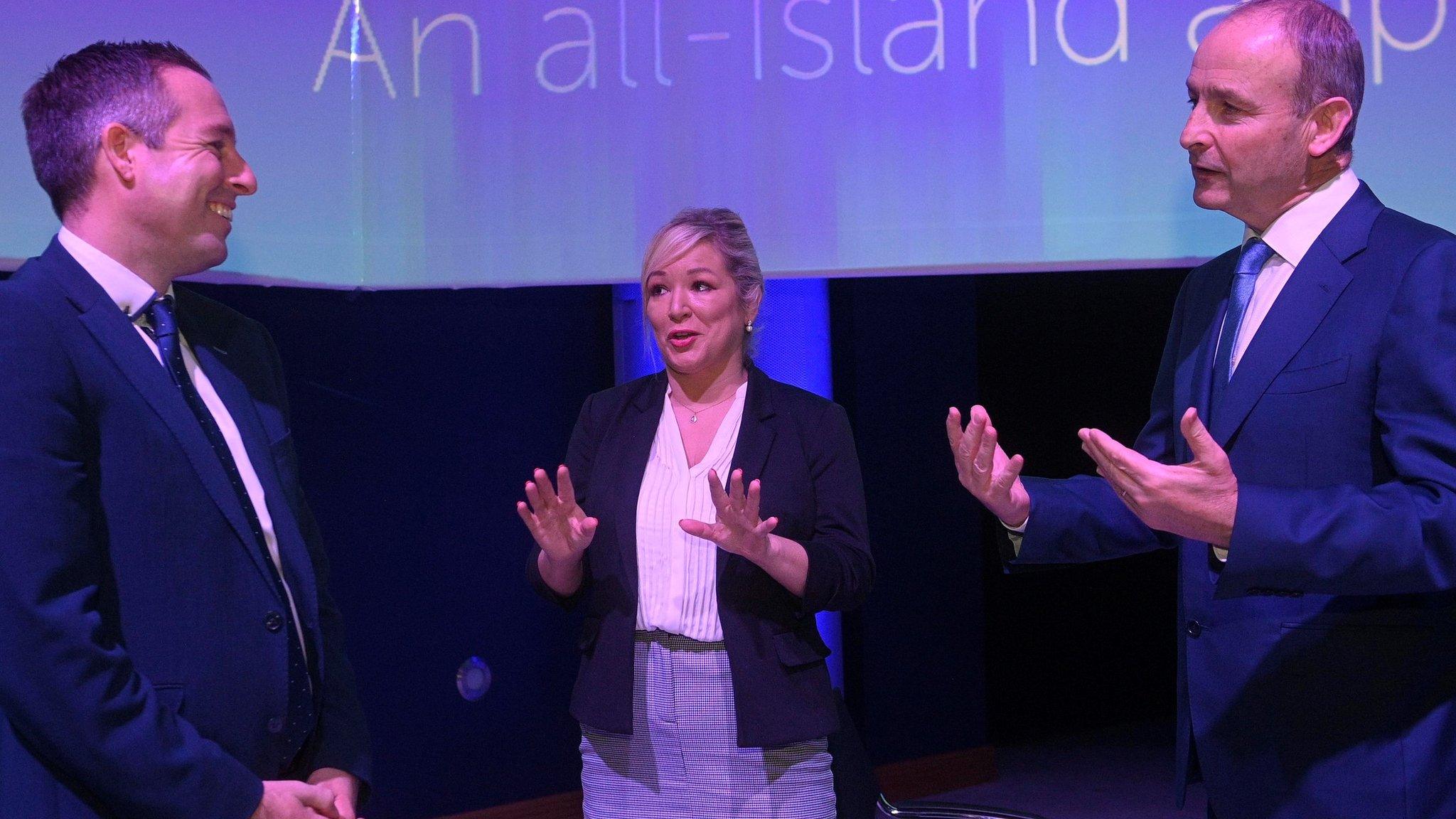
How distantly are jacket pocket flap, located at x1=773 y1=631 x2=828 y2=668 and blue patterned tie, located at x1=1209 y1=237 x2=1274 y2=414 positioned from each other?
0.86 m

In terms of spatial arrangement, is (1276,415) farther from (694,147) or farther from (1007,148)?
(694,147)

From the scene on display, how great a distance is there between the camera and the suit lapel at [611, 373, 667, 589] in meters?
2.42

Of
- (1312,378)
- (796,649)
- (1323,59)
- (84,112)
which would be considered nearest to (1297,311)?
(1312,378)

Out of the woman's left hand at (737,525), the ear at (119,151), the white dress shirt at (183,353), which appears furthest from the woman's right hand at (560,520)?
the ear at (119,151)

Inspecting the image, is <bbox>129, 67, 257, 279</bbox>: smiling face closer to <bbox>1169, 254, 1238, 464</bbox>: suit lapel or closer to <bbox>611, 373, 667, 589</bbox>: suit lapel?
<bbox>611, 373, 667, 589</bbox>: suit lapel

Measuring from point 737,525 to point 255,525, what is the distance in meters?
0.79

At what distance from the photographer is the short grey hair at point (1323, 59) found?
188cm

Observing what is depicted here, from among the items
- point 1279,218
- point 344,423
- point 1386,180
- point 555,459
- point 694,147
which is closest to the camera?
point 1279,218

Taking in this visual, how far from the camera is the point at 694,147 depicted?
9.13 feet

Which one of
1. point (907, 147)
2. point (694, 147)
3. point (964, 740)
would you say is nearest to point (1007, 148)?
point (907, 147)

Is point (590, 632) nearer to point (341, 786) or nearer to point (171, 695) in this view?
point (341, 786)

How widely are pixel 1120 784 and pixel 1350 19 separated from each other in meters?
3.41

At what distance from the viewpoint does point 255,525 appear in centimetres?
176

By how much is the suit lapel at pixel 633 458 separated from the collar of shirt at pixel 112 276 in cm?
97
